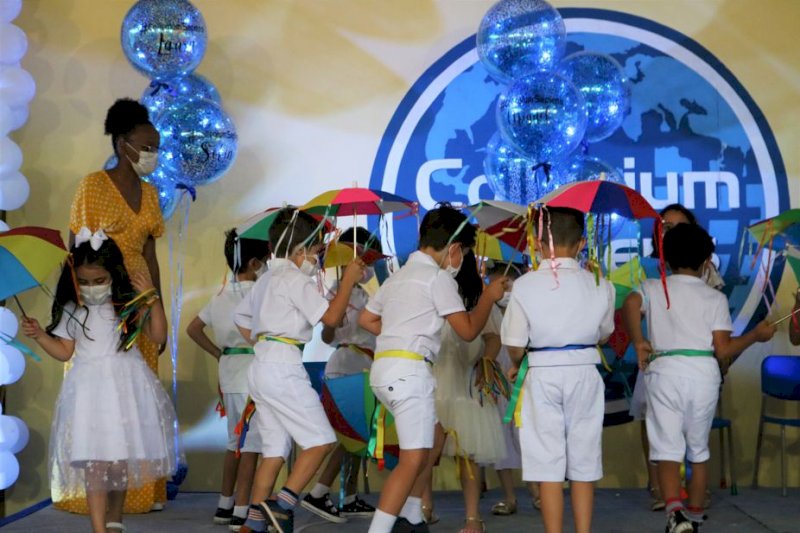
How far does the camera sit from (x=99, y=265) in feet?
14.2

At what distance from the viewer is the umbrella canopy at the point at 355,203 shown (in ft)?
14.9

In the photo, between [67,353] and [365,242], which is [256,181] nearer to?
[365,242]

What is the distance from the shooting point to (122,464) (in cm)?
429

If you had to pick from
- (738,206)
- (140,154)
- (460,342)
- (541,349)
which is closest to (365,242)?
(460,342)

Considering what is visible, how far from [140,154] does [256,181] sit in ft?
6.20

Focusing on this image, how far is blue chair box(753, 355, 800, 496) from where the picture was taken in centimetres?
602

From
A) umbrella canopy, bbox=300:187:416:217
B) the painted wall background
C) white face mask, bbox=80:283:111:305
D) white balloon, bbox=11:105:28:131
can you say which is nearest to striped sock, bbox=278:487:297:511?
white face mask, bbox=80:283:111:305

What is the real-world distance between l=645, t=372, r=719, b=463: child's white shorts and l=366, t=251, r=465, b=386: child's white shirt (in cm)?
106

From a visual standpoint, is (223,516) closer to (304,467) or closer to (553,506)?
(304,467)

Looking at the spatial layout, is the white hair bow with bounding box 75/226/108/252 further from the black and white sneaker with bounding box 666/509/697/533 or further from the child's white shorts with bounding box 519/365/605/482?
the black and white sneaker with bounding box 666/509/697/533

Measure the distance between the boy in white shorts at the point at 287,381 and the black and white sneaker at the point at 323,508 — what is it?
2.77 feet

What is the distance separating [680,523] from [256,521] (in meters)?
1.79

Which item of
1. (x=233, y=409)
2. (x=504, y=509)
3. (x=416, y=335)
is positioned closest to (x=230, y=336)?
(x=233, y=409)

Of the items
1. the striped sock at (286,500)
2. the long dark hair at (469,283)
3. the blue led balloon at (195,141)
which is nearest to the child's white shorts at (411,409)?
the striped sock at (286,500)
